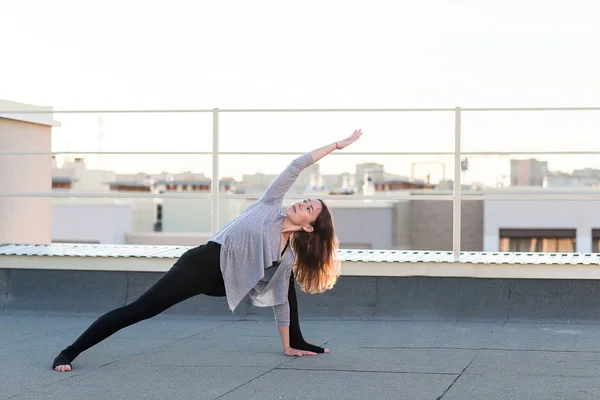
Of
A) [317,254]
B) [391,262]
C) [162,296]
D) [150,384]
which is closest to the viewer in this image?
[150,384]

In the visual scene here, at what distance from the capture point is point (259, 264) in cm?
593

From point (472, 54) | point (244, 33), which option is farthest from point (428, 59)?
point (244, 33)

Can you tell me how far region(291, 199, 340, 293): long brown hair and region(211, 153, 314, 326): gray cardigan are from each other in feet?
0.29

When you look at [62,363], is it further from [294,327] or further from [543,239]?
[543,239]

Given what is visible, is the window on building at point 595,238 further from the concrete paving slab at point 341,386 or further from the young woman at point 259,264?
the concrete paving slab at point 341,386

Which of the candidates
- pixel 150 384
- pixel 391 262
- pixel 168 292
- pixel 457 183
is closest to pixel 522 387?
pixel 150 384

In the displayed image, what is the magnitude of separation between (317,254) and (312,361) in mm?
623

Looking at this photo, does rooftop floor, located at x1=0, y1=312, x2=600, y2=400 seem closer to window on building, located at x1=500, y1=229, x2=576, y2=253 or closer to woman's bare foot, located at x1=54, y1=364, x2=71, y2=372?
woman's bare foot, located at x1=54, y1=364, x2=71, y2=372

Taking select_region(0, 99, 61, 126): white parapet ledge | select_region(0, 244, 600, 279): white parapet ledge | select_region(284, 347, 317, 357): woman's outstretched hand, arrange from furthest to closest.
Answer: select_region(0, 99, 61, 126): white parapet ledge < select_region(0, 244, 600, 279): white parapet ledge < select_region(284, 347, 317, 357): woman's outstretched hand

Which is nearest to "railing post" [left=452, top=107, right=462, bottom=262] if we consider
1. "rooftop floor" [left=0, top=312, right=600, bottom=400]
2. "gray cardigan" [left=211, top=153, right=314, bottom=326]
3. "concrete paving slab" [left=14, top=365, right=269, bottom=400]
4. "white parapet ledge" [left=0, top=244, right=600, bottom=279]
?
"white parapet ledge" [left=0, top=244, right=600, bottom=279]

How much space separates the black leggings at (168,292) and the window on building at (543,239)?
44.2 metres

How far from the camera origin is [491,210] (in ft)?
161

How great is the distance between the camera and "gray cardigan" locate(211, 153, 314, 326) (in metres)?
5.91

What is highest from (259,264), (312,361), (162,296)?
(259,264)
